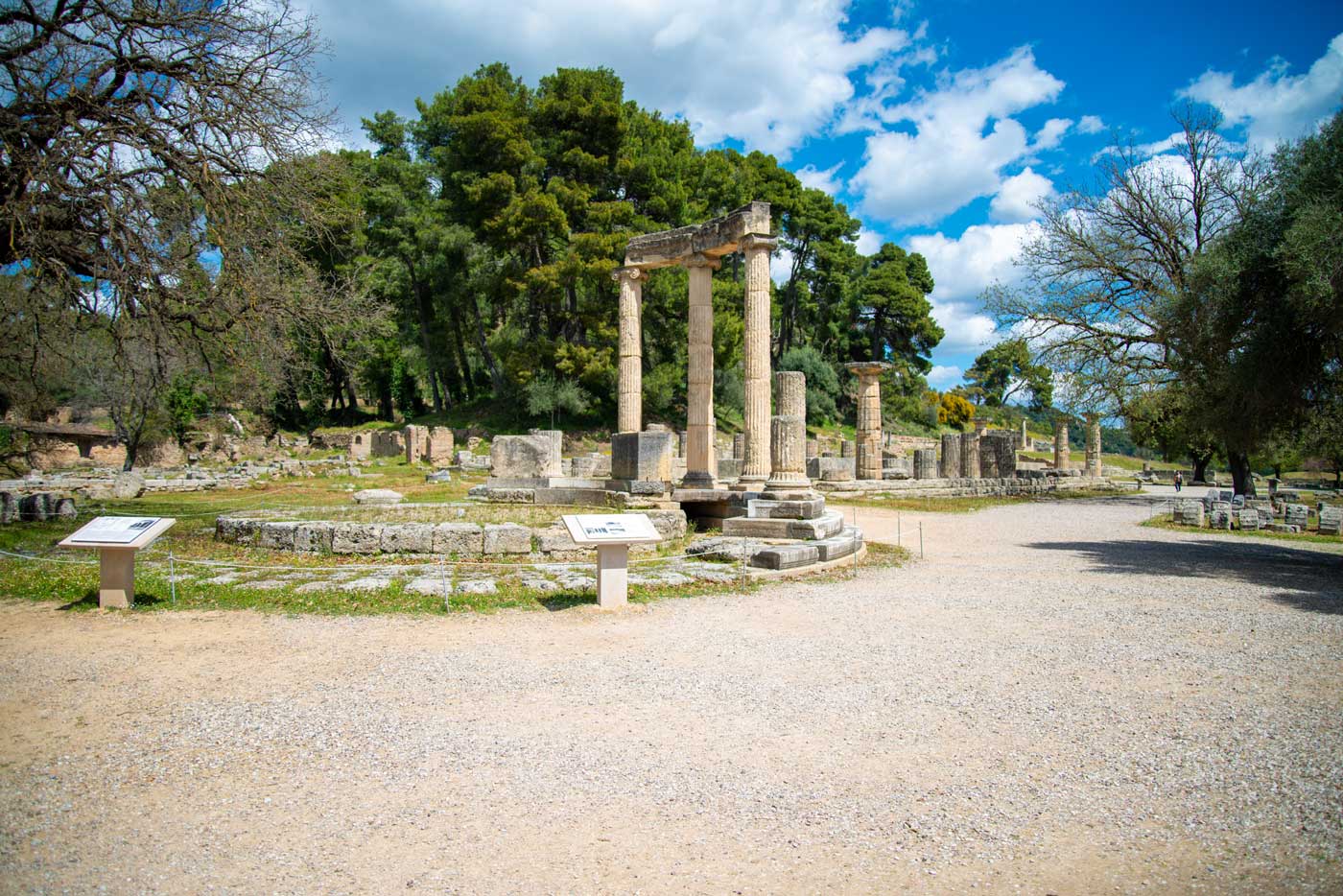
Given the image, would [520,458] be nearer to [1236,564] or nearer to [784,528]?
[784,528]

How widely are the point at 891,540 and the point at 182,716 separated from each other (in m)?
11.9

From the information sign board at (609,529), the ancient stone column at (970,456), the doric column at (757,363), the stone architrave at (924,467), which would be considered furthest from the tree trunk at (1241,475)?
the information sign board at (609,529)

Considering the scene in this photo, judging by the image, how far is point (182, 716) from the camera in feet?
15.2

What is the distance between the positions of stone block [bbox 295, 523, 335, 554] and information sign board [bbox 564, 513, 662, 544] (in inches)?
181

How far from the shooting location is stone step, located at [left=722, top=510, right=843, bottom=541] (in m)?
11.5

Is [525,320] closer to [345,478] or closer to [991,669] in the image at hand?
[345,478]

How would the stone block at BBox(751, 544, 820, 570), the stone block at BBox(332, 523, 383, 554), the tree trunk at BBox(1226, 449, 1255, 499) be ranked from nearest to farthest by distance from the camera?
the stone block at BBox(751, 544, 820, 570) → the stone block at BBox(332, 523, 383, 554) → the tree trunk at BBox(1226, 449, 1255, 499)

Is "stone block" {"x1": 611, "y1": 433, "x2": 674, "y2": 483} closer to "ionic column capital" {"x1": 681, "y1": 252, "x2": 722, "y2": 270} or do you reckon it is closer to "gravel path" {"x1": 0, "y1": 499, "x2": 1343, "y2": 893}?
"ionic column capital" {"x1": 681, "y1": 252, "x2": 722, "y2": 270}

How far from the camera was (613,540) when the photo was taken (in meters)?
7.28

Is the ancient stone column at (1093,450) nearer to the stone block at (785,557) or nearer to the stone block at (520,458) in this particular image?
the stone block at (520,458)

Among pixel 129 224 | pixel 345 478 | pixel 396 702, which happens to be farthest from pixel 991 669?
pixel 345 478

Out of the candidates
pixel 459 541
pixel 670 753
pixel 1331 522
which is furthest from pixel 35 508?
pixel 1331 522

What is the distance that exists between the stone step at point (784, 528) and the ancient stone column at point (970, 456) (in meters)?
17.4

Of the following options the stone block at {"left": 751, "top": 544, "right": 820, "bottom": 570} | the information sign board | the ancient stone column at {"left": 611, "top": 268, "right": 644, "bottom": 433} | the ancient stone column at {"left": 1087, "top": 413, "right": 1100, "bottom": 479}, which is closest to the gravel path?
the information sign board
